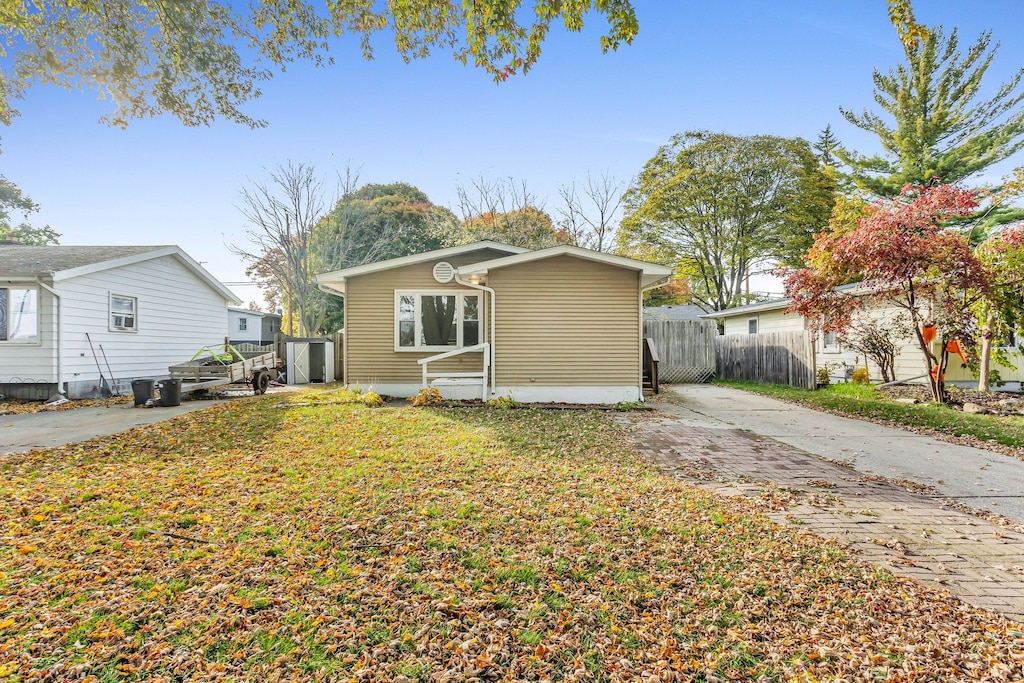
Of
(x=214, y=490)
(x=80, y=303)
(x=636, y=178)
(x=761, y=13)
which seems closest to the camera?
(x=214, y=490)

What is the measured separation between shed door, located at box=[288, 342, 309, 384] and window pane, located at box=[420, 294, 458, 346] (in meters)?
6.85

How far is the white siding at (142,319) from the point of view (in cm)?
1159

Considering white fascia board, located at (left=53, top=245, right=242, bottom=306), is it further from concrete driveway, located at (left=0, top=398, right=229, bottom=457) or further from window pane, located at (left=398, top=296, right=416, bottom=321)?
window pane, located at (left=398, top=296, right=416, bottom=321)

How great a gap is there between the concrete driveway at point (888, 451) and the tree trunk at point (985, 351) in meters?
4.34

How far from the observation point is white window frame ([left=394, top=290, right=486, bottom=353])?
38.6 feet

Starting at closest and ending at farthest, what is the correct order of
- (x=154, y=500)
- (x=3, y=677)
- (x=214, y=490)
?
(x=3, y=677), (x=154, y=500), (x=214, y=490)

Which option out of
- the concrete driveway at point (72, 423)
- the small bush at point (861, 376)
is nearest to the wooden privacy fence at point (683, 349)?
the small bush at point (861, 376)

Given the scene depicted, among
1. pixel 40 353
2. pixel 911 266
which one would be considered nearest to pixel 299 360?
pixel 40 353

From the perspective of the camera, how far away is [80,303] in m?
11.6

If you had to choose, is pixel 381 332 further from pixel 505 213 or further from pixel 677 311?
pixel 677 311

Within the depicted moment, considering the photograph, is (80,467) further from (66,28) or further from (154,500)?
(66,28)

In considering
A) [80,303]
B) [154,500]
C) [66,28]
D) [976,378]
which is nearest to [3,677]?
[154,500]

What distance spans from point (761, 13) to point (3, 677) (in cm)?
1077

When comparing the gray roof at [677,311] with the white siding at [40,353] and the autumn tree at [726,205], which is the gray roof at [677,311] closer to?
the autumn tree at [726,205]
